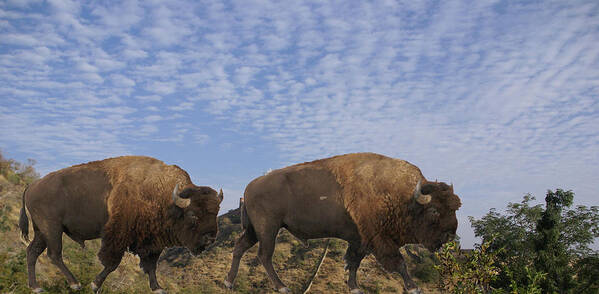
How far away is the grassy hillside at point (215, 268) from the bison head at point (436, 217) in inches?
146

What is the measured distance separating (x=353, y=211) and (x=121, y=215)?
4274 mm

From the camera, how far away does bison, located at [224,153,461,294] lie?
311 inches

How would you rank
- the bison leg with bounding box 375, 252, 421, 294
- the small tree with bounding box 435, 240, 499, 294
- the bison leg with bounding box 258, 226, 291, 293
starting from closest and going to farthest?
the bison leg with bounding box 375, 252, 421, 294 → the small tree with bounding box 435, 240, 499, 294 → the bison leg with bounding box 258, 226, 291, 293

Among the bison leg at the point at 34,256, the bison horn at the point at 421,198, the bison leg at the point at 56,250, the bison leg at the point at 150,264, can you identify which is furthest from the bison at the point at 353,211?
the bison leg at the point at 34,256

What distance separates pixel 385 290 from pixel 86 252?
8.59 meters

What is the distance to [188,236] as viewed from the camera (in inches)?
316

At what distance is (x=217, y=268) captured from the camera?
506 inches

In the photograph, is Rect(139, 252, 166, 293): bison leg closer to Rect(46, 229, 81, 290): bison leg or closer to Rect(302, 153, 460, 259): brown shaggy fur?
Rect(46, 229, 81, 290): bison leg

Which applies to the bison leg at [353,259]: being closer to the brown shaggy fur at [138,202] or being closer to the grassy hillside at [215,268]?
the grassy hillside at [215,268]

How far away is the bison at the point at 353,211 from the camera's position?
790 centimetres

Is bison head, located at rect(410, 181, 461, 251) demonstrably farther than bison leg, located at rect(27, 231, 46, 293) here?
No

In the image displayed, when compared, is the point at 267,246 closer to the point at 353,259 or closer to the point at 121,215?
the point at 353,259

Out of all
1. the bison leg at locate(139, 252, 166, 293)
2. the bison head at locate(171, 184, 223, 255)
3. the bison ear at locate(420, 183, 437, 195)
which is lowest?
the bison leg at locate(139, 252, 166, 293)

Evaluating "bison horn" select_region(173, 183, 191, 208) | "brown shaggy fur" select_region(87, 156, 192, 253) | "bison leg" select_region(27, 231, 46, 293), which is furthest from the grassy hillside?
"bison horn" select_region(173, 183, 191, 208)
